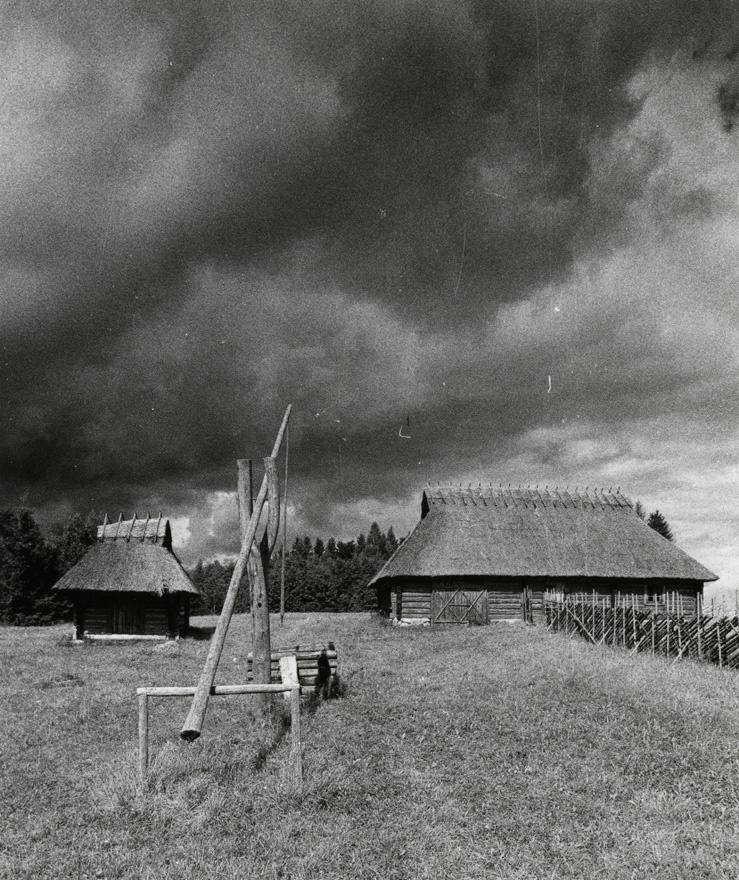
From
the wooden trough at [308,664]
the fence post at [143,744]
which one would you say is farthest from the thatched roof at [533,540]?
the fence post at [143,744]

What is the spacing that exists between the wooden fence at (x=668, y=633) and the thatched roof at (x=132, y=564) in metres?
16.1

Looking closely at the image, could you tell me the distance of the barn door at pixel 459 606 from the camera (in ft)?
95.0

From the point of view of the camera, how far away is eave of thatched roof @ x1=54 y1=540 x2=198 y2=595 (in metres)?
26.2

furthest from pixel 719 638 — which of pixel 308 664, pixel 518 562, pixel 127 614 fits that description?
pixel 127 614

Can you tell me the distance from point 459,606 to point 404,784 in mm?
21534

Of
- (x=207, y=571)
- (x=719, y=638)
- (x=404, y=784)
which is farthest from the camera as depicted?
(x=207, y=571)

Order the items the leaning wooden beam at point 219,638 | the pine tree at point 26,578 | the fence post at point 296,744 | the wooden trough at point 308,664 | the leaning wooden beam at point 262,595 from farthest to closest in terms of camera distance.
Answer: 1. the pine tree at point 26,578
2. the wooden trough at point 308,664
3. the leaning wooden beam at point 262,595
4. the leaning wooden beam at point 219,638
5. the fence post at point 296,744

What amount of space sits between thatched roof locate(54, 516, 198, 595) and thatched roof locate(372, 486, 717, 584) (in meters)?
9.79

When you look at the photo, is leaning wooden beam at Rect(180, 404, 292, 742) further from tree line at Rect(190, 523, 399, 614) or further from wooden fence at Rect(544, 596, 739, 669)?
tree line at Rect(190, 523, 399, 614)

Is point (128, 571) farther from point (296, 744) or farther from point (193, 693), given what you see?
point (296, 744)

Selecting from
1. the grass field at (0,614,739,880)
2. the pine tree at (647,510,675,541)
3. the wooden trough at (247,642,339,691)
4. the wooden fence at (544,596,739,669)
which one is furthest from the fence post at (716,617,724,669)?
the pine tree at (647,510,675,541)

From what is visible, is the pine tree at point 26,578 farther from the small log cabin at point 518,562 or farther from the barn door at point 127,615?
the small log cabin at point 518,562

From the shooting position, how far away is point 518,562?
29.9m

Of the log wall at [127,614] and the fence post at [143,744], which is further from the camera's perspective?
the log wall at [127,614]
